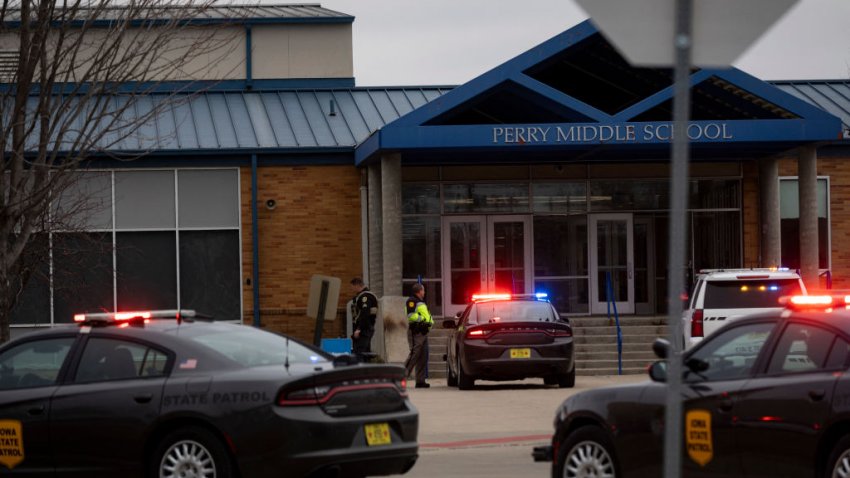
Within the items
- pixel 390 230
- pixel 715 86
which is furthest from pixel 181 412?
pixel 715 86

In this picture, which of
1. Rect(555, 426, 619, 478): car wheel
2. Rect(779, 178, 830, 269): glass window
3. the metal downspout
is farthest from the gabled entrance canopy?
Rect(555, 426, 619, 478): car wheel

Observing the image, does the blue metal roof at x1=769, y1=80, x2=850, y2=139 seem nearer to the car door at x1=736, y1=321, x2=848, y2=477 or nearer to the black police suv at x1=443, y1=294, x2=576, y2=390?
the black police suv at x1=443, y1=294, x2=576, y2=390

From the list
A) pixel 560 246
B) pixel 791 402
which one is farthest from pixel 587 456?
pixel 560 246

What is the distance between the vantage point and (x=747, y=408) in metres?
8.80

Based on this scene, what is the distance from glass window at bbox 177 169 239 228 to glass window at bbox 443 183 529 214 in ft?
14.9

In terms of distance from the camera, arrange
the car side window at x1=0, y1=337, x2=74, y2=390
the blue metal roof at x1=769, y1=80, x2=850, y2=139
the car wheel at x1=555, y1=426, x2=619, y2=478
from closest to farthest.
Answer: the car wheel at x1=555, y1=426, x2=619, y2=478 < the car side window at x1=0, y1=337, x2=74, y2=390 < the blue metal roof at x1=769, y1=80, x2=850, y2=139

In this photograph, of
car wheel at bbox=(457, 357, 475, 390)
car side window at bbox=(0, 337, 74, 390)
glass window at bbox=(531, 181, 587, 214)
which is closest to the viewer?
car side window at bbox=(0, 337, 74, 390)

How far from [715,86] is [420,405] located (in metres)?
11.4

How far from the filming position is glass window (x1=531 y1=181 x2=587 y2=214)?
31828 mm

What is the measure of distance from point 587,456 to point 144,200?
70.6 ft

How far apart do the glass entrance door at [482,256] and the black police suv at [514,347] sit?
9648mm

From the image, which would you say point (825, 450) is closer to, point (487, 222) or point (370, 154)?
point (370, 154)

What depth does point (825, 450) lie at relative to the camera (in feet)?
27.7

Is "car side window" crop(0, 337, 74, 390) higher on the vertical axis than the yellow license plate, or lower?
higher
